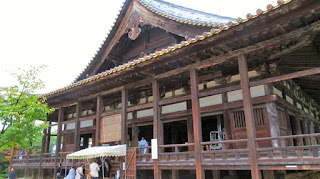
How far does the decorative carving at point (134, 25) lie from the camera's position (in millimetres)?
12375

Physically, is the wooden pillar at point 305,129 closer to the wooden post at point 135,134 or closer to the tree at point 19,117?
the wooden post at point 135,134

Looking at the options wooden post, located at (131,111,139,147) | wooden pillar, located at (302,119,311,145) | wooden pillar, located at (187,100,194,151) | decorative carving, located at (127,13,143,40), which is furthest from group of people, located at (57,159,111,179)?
wooden pillar, located at (302,119,311,145)

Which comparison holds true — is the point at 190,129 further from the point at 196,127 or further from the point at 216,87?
the point at 196,127

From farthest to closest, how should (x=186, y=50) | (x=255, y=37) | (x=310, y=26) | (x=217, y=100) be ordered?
(x=217, y=100) → (x=186, y=50) → (x=255, y=37) → (x=310, y=26)


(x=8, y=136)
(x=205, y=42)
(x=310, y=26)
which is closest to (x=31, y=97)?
(x=8, y=136)

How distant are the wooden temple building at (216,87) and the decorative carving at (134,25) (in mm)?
53

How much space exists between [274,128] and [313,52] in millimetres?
3004

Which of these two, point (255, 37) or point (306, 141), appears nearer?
point (255, 37)

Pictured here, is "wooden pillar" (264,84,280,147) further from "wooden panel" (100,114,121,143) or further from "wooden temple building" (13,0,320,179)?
"wooden panel" (100,114,121,143)

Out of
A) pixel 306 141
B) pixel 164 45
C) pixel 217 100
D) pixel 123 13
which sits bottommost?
pixel 306 141

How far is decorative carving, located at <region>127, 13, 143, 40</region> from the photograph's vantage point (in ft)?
40.6

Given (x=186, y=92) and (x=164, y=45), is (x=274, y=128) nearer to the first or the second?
(x=186, y=92)

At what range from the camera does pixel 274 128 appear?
923cm

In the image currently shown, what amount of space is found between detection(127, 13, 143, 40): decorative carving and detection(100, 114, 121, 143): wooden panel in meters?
4.03
